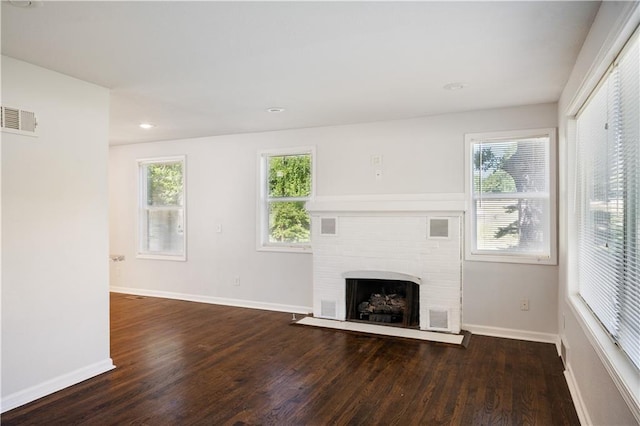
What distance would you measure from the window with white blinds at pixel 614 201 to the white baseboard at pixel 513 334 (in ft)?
4.55

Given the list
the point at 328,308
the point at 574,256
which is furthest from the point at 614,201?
the point at 328,308

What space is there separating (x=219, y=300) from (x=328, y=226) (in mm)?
2024

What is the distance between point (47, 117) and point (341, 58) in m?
2.12

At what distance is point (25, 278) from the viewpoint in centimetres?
287

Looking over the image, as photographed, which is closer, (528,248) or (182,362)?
(182,362)

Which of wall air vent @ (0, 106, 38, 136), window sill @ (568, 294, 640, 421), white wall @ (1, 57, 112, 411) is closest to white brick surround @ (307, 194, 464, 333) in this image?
window sill @ (568, 294, 640, 421)

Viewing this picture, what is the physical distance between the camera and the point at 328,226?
16.1ft

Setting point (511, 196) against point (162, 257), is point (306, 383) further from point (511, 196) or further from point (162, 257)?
point (162, 257)

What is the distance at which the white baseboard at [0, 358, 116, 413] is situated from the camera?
8.96 ft

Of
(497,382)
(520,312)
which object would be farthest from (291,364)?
(520,312)

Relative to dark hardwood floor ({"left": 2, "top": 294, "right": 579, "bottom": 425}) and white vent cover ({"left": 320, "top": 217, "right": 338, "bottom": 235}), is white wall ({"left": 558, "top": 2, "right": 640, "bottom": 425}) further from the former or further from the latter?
white vent cover ({"left": 320, "top": 217, "right": 338, "bottom": 235})

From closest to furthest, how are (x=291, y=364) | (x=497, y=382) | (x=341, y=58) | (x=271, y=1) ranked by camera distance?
(x=271, y=1) → (x=341, y=58) → (x=497, y=382) → (x=291, y=364)

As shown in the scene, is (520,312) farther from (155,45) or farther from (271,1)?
(155,45)

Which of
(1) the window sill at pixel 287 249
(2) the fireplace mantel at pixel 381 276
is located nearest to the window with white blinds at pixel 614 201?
(2) the fireplace mantel at pixel 381 276
